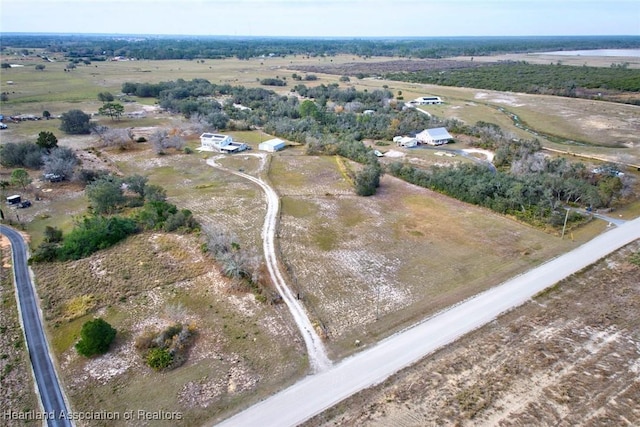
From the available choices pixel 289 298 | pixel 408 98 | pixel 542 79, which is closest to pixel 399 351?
pixel 289 298

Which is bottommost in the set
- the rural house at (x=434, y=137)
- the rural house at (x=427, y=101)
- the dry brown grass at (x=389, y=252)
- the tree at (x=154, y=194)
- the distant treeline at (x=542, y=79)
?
the dry brown grass at (x=389, y=252)

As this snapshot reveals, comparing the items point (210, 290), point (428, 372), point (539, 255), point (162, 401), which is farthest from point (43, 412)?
point (539, 255)

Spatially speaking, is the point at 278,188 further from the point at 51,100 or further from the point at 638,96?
the point at 638,96

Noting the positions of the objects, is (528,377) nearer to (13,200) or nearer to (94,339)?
(94,339)

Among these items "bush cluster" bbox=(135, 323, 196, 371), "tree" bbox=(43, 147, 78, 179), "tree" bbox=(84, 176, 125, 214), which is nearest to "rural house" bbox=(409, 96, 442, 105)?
"tree" bbox=(43, 147, 78, 179)

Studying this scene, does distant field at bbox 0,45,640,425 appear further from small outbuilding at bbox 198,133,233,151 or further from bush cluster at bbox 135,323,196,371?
small outbuilding at bbox 198,133,233,151

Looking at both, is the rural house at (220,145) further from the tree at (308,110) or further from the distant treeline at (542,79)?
the distant treeline at (542,79)

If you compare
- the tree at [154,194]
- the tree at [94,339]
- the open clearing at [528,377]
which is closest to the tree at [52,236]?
the tree at [154,194]
